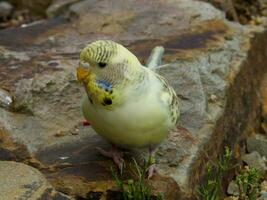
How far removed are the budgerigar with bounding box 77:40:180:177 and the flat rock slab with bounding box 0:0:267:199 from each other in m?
0.28

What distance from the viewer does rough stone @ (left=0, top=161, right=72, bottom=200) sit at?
2.81 metres

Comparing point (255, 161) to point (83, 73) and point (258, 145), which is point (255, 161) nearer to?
point (258, 145)

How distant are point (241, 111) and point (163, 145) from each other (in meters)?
0.92

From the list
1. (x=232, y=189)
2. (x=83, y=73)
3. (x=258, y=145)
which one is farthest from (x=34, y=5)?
(x=83, y=73)

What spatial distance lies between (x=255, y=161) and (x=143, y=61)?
2.79 feet

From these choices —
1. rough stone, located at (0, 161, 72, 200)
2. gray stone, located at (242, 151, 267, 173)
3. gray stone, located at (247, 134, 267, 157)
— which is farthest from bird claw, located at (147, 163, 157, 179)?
gray stone, located at (247, 134, 267, 157)

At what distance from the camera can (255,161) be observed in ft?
13.2

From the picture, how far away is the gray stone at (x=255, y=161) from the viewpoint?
13.1 ft

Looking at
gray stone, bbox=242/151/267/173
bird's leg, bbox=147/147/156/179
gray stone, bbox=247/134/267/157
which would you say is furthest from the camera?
gray stone, bbox=247/134/267/157

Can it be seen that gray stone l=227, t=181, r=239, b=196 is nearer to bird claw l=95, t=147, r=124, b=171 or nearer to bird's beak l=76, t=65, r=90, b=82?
bird claw l=95, t=147, r=124, b=171

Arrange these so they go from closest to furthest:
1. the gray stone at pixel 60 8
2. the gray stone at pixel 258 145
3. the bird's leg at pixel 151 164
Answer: the bird's leg at pixel 151 164 → the gray stone at pixel 258 145 → the gray stone at pixel 60 8

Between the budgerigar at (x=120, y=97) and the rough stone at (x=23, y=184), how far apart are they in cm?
32

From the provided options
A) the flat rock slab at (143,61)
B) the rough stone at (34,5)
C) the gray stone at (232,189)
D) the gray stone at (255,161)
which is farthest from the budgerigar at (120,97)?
the rough stone at (34,5)

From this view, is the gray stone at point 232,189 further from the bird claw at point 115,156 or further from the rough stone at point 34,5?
the rough stone at point 34,5
